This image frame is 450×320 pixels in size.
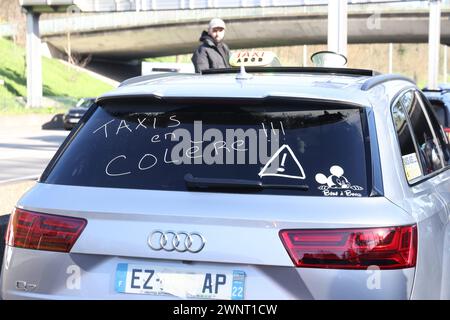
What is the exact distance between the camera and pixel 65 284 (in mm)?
3084

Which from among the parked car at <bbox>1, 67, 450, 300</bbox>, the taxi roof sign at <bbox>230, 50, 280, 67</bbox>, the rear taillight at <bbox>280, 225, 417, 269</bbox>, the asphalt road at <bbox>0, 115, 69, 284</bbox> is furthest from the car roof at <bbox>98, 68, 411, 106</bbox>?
the asphalt road at <bbox>0, 115, 69, 284</bbox>

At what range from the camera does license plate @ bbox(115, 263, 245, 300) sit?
291cm

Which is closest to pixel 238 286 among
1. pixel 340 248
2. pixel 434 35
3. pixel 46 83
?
pixel 340 248

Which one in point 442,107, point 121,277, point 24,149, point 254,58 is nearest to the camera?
point 121,277

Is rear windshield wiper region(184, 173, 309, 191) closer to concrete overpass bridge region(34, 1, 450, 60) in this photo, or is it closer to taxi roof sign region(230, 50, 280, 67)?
taxi roof sign region(230, 50, 280, 67)

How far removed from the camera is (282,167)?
3117 mm

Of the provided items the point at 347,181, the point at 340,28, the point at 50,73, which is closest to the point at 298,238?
the point at 347,181

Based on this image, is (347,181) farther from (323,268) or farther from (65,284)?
(65,284)

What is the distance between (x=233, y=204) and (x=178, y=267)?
323 millimetres

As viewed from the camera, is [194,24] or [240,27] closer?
[240,27]

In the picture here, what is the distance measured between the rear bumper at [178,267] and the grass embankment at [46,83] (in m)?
33.4

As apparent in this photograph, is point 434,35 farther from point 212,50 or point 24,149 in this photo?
point 212,50

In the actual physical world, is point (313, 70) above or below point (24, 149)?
below

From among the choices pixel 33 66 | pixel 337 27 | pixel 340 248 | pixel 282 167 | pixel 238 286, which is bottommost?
pixel 238 286
